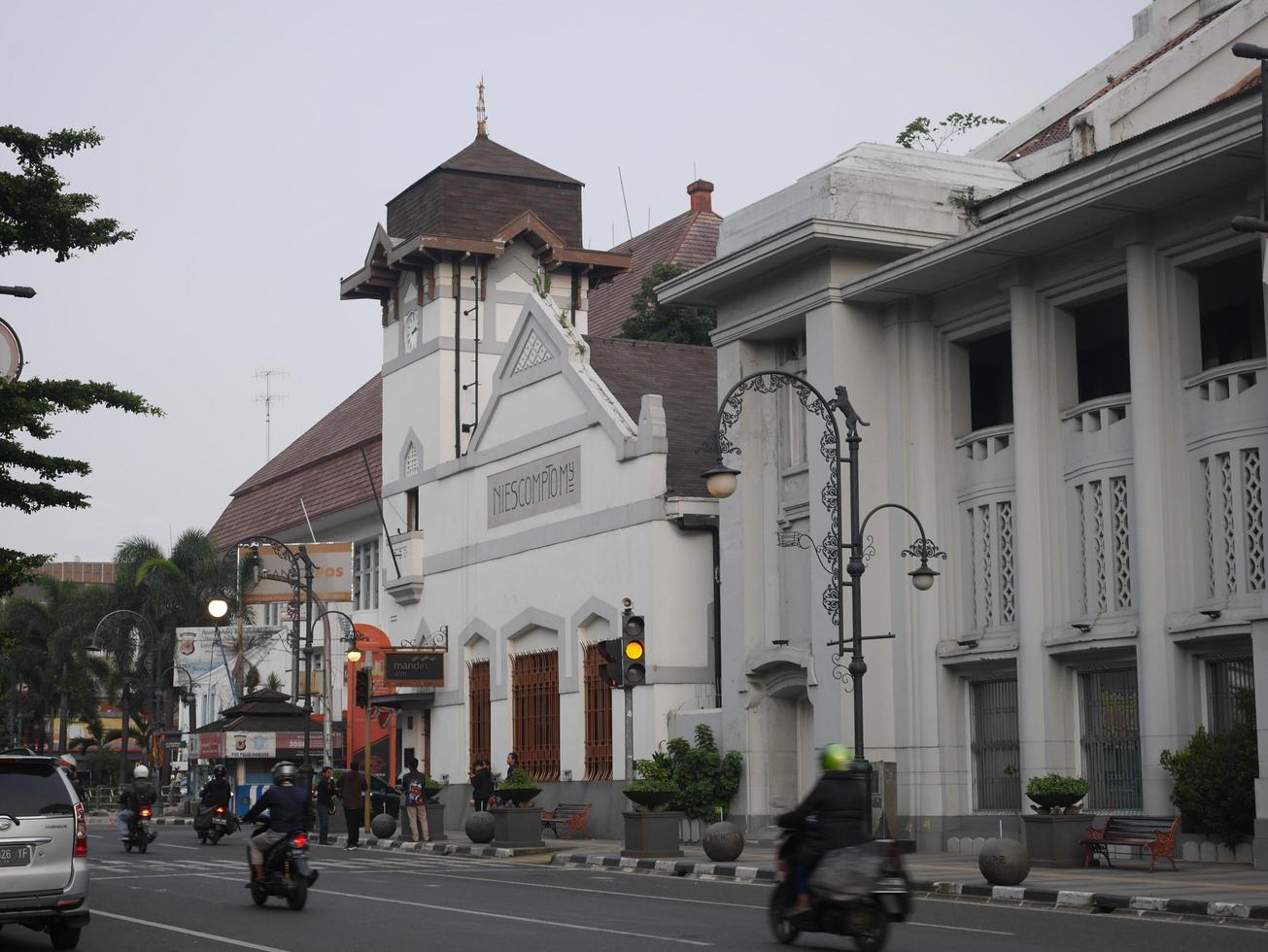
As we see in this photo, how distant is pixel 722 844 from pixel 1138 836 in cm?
617

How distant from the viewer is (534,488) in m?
41.0

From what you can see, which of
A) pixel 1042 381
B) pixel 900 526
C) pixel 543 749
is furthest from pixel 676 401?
pixel 1042 381

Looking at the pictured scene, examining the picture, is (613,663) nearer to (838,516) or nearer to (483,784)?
(838,516)

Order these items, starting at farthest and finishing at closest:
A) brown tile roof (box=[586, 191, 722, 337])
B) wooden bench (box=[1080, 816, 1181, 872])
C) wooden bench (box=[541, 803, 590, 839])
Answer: brown tile roof (box=[586, 191, 722, 337]) < wooden bench (box=[541, 803, 590, 839]) < wooden bench (box=[1080, 816, 1181, 872])

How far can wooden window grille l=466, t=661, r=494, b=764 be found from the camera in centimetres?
4297

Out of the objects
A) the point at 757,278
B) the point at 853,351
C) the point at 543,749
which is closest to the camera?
the point at 853,351

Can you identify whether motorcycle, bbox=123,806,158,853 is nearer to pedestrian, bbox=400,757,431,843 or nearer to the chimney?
pedestrian, bbox=400,757,431,843

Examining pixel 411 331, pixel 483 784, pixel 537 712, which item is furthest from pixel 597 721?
pixel 411 331

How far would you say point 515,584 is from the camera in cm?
4144

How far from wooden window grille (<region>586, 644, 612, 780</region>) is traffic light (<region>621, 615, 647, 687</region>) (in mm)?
10459

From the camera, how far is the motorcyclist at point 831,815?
14.5m

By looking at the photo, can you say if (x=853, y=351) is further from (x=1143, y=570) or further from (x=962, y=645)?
(x=1143, y=570)

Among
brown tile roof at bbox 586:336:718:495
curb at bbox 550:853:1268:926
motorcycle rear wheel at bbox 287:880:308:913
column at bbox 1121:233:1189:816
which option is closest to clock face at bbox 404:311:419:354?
brown tile roof at bbox 586:336:718:495

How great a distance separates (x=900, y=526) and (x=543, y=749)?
500 inches
